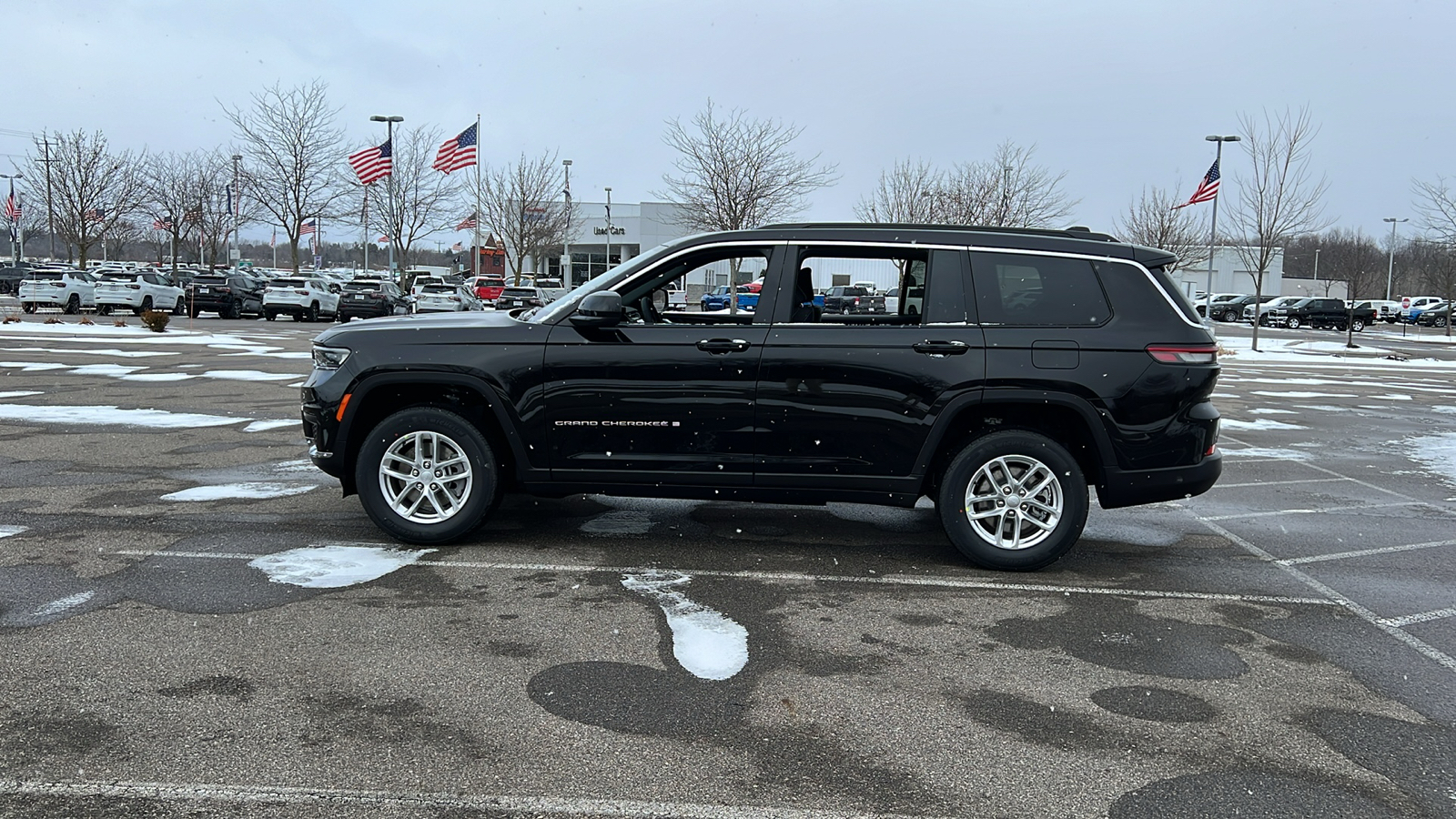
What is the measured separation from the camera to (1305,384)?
65.1 feet

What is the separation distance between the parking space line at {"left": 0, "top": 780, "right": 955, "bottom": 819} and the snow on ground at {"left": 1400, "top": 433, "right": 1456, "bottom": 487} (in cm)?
878

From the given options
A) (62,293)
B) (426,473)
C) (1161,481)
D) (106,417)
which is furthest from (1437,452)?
(62,293)

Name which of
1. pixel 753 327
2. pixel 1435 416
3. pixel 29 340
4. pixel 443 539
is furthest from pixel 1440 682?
pixel 29 340

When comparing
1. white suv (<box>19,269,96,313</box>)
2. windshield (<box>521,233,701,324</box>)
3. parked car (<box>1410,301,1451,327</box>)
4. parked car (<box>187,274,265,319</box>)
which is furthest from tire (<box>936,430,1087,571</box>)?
parked car (<box>1410,301,1451,327</box>)

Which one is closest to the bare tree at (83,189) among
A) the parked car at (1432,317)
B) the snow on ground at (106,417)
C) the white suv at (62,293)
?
the white suv at (62,293)

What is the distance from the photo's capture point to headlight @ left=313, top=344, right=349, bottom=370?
19.4 ft

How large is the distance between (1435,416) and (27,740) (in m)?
16.8

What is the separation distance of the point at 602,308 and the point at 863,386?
1492 millimetres

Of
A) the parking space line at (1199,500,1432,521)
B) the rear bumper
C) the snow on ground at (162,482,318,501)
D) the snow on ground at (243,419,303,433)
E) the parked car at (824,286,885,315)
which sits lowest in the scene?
the snow on ground at (162,482,318,501)

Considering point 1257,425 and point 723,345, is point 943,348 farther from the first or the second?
point 1257,425

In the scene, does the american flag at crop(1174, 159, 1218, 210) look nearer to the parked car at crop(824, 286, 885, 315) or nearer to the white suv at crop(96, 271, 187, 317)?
the parked car at crop(824, 286, 885, 315)

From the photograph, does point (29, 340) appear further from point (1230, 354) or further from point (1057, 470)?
point (1230, 354)

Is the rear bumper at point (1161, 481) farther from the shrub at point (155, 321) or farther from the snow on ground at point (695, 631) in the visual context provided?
the shrub at point (155, 321)

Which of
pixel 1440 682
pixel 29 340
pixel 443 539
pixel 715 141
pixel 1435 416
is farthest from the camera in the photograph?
pixel 715 141
